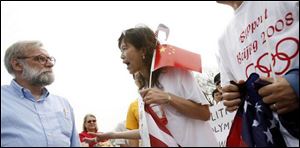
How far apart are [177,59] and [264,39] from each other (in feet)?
1.20

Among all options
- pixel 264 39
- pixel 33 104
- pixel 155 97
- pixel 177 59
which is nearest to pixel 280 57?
pixel 264 39

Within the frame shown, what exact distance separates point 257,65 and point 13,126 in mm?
1325

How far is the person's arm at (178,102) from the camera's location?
1.46 metres

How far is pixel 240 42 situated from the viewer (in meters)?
1.57

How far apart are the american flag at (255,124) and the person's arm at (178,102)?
0.74 ft

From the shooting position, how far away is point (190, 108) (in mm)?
1545

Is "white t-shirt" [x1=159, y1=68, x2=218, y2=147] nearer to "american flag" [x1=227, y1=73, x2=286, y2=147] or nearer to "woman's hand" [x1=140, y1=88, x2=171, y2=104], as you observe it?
"woman's hand" [x1=140, y1=88, x2=171, y2=104]

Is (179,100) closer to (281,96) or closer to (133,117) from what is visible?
(281,96)

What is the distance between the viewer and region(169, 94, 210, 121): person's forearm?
150 cm

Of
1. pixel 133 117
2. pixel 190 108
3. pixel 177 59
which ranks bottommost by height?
pixel 133 117

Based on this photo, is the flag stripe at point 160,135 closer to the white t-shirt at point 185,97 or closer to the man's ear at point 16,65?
the white t-shirt at point 185,97

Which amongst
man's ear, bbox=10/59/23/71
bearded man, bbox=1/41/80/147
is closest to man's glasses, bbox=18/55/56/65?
bearded man, bbox=1/41/80/147

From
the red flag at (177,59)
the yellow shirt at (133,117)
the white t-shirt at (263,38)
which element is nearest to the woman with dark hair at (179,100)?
the red flag at (177,59)

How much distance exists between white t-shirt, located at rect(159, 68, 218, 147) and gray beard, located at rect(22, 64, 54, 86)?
2.91 ft
